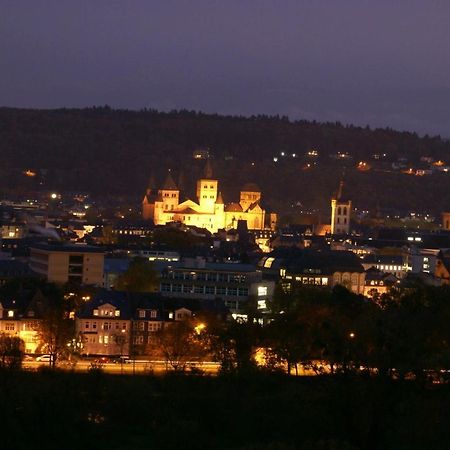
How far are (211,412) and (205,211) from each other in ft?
306

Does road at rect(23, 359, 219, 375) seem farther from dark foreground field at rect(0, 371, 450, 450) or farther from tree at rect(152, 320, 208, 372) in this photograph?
dark foreground field at rect(0, 371, 450, 450)

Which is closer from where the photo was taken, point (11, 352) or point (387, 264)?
point (11, 352)

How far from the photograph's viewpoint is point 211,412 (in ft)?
131

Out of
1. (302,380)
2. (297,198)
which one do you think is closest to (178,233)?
(302,380)

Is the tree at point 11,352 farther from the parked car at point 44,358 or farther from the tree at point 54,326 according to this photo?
the tree at point 54,326

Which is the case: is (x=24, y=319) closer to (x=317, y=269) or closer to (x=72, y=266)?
(x=72, y=266)

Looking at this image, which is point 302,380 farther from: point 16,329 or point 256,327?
point 16,329

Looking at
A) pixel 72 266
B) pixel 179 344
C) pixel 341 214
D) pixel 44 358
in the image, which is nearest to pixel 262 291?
pixel 72 266

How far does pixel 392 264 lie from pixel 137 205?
78.4 m

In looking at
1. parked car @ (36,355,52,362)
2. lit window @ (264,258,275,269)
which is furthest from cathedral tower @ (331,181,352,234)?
parked car @ (36,355,52,362)

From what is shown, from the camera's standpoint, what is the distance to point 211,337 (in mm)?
48094

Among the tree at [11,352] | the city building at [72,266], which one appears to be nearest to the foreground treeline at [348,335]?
the tree at [11,352]

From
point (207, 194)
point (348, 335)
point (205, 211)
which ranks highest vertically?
point (207, 194)

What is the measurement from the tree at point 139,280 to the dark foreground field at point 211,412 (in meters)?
19.8
